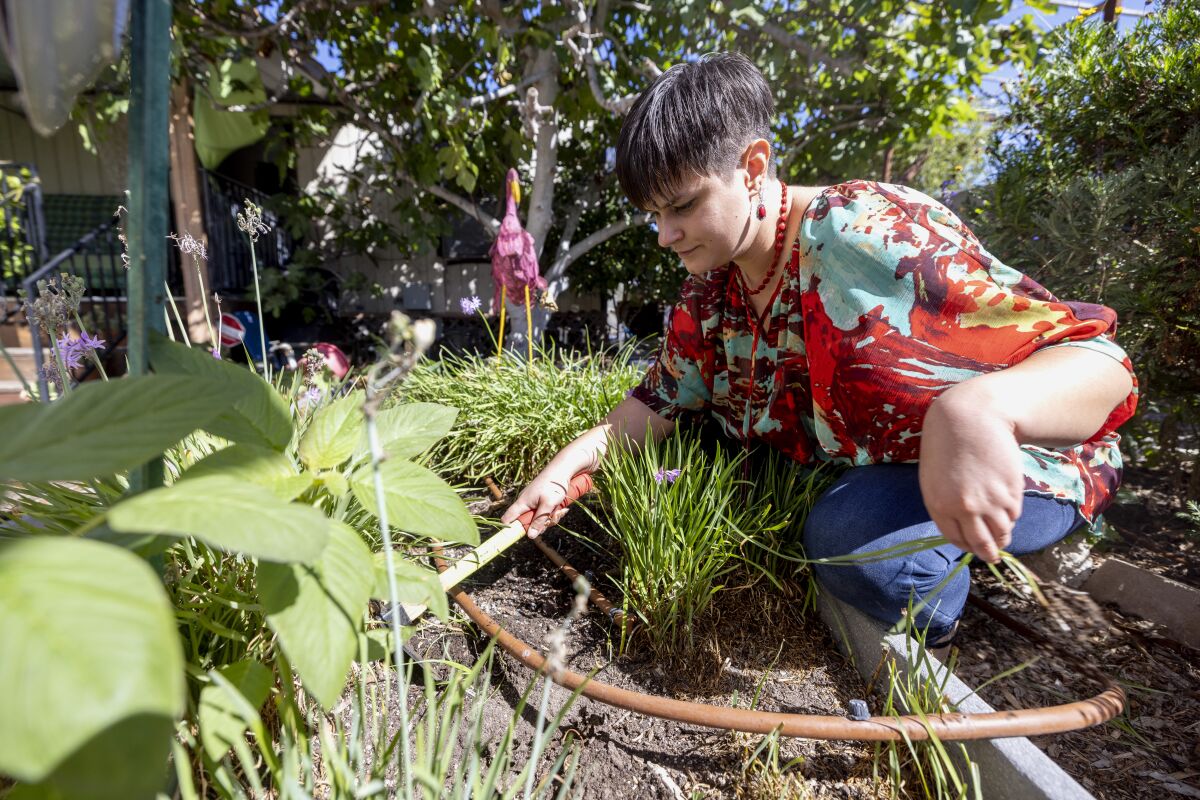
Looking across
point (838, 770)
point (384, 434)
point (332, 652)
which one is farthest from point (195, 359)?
point (838, 770)

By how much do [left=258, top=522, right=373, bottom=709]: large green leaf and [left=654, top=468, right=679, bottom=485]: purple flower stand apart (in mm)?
929

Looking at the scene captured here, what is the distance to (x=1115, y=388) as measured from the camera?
1.04 meters

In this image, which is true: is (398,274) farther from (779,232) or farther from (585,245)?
(779,232)

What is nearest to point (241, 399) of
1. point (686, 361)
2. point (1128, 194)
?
point (686, 361)

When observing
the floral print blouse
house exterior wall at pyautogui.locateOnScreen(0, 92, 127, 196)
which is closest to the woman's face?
the floral print blouse

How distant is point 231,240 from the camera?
6.49m

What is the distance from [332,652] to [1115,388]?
1.30 metres

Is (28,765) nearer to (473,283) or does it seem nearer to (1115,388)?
(1115,388)

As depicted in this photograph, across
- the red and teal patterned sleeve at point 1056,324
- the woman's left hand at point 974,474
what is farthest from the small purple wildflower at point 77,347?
the red and teal patterned sleeve at point 1056,324

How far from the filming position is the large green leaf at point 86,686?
0.27m

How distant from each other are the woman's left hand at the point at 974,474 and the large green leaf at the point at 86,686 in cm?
92

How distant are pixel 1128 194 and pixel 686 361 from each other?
1637 mm

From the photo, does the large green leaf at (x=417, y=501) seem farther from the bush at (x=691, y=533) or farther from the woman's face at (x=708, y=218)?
the woman's face at (x=708, y=218)

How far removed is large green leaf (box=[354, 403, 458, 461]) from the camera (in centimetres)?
67
